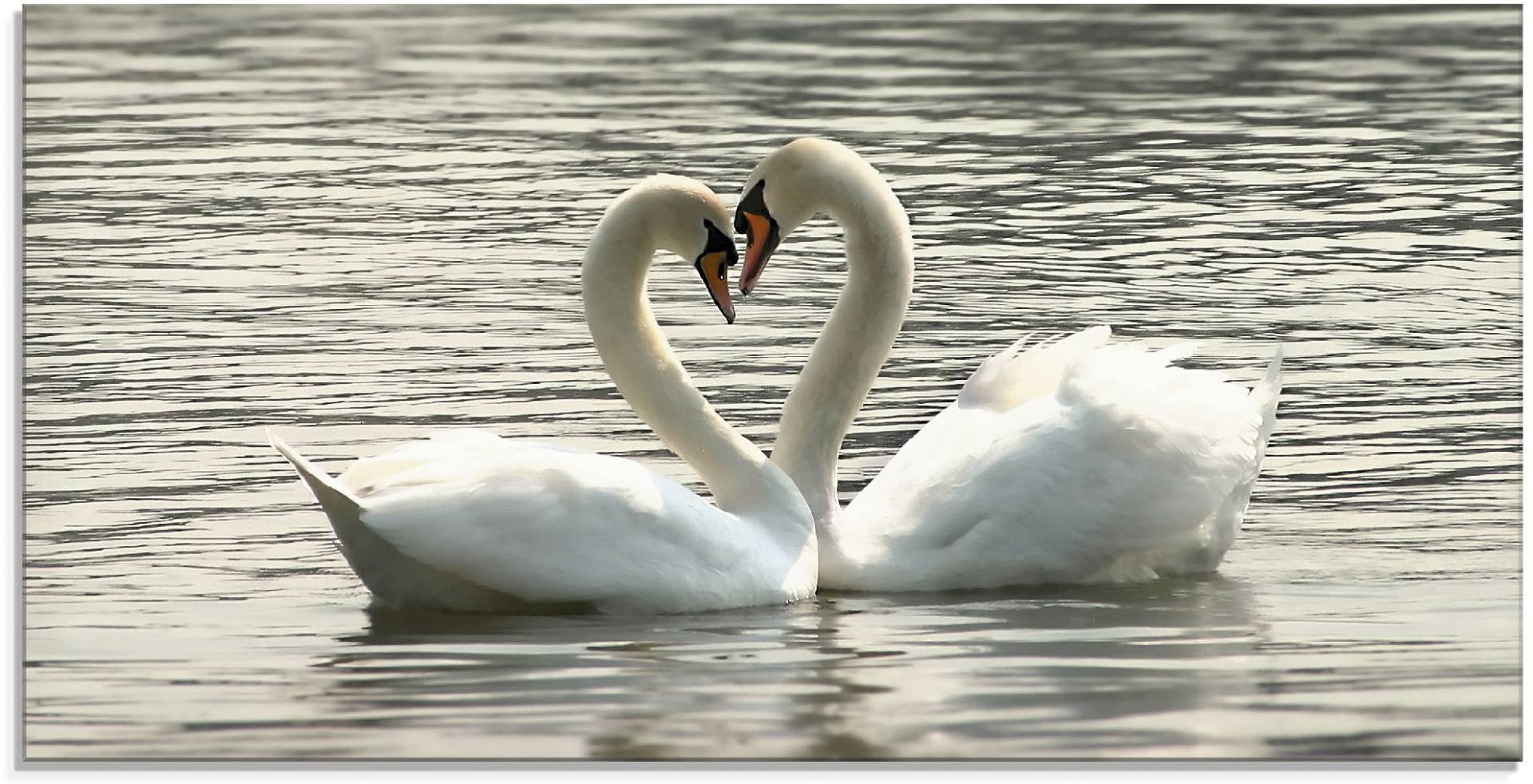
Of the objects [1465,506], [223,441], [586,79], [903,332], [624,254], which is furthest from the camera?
[586,79]

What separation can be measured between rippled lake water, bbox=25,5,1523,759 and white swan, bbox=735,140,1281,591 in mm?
199

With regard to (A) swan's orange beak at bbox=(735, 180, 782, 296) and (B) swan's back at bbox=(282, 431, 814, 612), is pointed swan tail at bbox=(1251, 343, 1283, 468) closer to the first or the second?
(A) swan's orange beak at bbox=(735, 180, 782, 296)

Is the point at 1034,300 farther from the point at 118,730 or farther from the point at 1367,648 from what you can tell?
the point at 118,730

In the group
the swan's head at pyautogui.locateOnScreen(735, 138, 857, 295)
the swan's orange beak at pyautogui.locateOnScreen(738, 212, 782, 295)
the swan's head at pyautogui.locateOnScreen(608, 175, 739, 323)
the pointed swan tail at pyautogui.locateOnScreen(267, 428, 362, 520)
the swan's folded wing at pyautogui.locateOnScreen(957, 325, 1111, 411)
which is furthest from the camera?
the swan's folded wing at pyautogui.locateOnScreen(957, 325, 1111, 411)

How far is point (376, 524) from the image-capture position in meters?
7.53

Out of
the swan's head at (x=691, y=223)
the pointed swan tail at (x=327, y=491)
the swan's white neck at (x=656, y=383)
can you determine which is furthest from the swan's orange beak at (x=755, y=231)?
the pointed swan tail at (x=327, y=491)

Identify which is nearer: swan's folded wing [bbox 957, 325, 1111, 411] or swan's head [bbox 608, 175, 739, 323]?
swan's head [bbox 608, 175, 739, 323]

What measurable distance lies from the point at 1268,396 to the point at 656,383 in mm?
2079

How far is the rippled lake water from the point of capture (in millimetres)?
7051

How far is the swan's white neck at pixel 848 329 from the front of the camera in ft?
28.1

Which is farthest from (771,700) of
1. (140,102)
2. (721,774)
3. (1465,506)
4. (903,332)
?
(140,102)

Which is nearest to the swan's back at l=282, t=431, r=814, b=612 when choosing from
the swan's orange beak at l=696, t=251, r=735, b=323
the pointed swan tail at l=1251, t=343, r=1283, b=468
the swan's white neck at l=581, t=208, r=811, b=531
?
the swan's white neck at l=581, t=208, r=811, b=531

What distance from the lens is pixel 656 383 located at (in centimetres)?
843

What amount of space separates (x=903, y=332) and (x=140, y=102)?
13.3 feet
